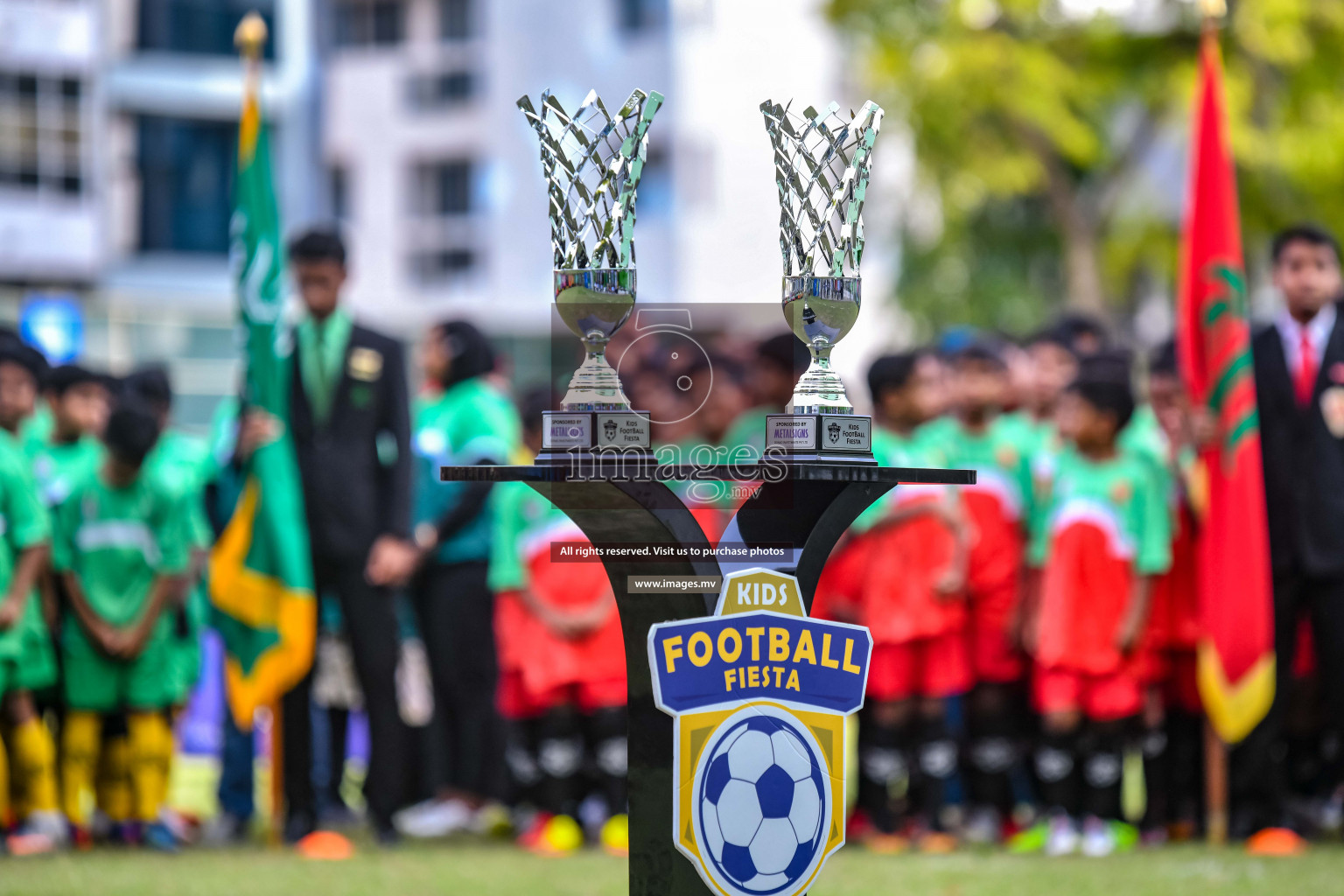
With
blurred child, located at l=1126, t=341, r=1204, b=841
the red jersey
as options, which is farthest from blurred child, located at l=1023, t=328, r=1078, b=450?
the red jersey

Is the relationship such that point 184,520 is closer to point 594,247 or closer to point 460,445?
point 460,445

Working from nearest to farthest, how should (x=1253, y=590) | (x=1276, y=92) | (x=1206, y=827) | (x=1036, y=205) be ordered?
(x=1253, y=590) < (x=1206, y=827) < (x=1276, y=92) < (x=1036, y=205)

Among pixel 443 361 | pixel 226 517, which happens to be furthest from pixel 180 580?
pixel 443 361

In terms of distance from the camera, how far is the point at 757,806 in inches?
130

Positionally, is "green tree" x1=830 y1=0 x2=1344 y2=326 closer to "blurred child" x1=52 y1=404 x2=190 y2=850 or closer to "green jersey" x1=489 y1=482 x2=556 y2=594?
"green jersey" x1=489 y1=482 x2=556 y2=594

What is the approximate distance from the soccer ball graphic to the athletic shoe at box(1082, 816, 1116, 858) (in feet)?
10.2

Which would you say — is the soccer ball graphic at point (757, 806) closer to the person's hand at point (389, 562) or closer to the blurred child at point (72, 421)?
the person's hand at point (389, 562)

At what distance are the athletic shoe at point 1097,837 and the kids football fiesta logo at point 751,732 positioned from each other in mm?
3100

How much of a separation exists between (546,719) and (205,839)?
1443 millimetres

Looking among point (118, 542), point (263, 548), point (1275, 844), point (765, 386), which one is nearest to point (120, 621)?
point (118, 542)

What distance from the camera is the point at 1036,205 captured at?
2180cm

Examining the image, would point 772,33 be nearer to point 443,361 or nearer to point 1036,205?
point 1036,205

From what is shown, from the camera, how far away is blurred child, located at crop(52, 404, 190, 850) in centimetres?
646

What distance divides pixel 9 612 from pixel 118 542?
57cm
